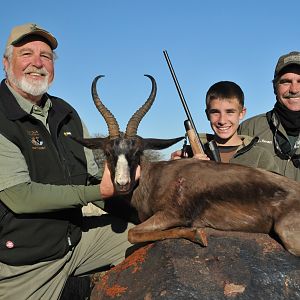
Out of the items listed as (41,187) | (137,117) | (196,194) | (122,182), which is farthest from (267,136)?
(41,187)

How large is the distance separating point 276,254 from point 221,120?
9.06ft

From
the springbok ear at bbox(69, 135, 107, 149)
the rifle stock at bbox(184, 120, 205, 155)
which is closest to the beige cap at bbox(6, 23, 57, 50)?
the springbok ear at bbox(69, 135, 107, 149)

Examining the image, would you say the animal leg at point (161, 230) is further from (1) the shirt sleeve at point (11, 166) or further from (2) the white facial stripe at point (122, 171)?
(1) the shirt sleeve at point (11, 166)

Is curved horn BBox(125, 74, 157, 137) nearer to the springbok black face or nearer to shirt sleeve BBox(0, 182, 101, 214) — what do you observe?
the springbok black face

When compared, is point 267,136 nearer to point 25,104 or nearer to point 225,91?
point 225,91

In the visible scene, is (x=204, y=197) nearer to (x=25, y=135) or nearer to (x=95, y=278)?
(x=25, y=135)

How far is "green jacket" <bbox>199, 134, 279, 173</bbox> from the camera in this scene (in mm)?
5980

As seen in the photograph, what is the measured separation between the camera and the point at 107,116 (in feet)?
17.6

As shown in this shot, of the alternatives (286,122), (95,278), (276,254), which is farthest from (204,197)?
(95,278)

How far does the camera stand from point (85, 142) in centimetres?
545

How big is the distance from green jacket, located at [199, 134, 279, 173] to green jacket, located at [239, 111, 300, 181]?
587 mm

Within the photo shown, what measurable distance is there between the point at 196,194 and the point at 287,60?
9.69 feet

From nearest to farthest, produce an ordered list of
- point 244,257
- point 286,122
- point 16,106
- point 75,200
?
point 244,257 → point 75,200 → point 16,106 → point 286,122

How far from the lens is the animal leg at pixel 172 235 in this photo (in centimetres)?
368
